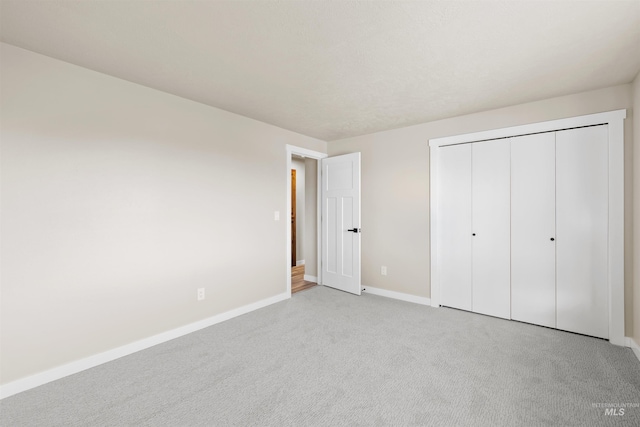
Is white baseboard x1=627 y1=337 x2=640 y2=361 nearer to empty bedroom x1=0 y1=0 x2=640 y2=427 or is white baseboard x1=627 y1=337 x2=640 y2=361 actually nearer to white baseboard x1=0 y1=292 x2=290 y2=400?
empty bedroom x1=0 y1=0 x2=640 y2=427

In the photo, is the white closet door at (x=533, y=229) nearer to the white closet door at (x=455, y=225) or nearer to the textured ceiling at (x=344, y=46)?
the white closet door at (x=455, y=225)

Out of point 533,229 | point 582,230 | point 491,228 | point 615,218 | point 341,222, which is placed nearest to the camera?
point 615,218

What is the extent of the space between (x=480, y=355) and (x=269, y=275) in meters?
2.46

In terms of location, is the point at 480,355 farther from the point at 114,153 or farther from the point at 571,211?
the point at 114,153

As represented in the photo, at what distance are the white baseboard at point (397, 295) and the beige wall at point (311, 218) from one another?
992 mm

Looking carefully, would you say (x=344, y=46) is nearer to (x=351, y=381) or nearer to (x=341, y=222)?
(x=351, y=381)

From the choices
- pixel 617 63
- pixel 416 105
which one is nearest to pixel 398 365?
pixel 416 105

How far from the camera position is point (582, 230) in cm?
270

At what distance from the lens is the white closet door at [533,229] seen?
9.38 ft

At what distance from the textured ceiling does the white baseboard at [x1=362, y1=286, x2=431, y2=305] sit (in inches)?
96.5

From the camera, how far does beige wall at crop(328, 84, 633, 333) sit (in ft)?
10.5

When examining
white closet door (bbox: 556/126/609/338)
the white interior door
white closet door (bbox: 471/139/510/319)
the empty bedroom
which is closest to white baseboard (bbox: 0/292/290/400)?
the empty bedroom

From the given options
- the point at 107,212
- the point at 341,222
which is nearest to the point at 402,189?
the point at 341,222

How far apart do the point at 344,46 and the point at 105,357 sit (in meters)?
3.06
